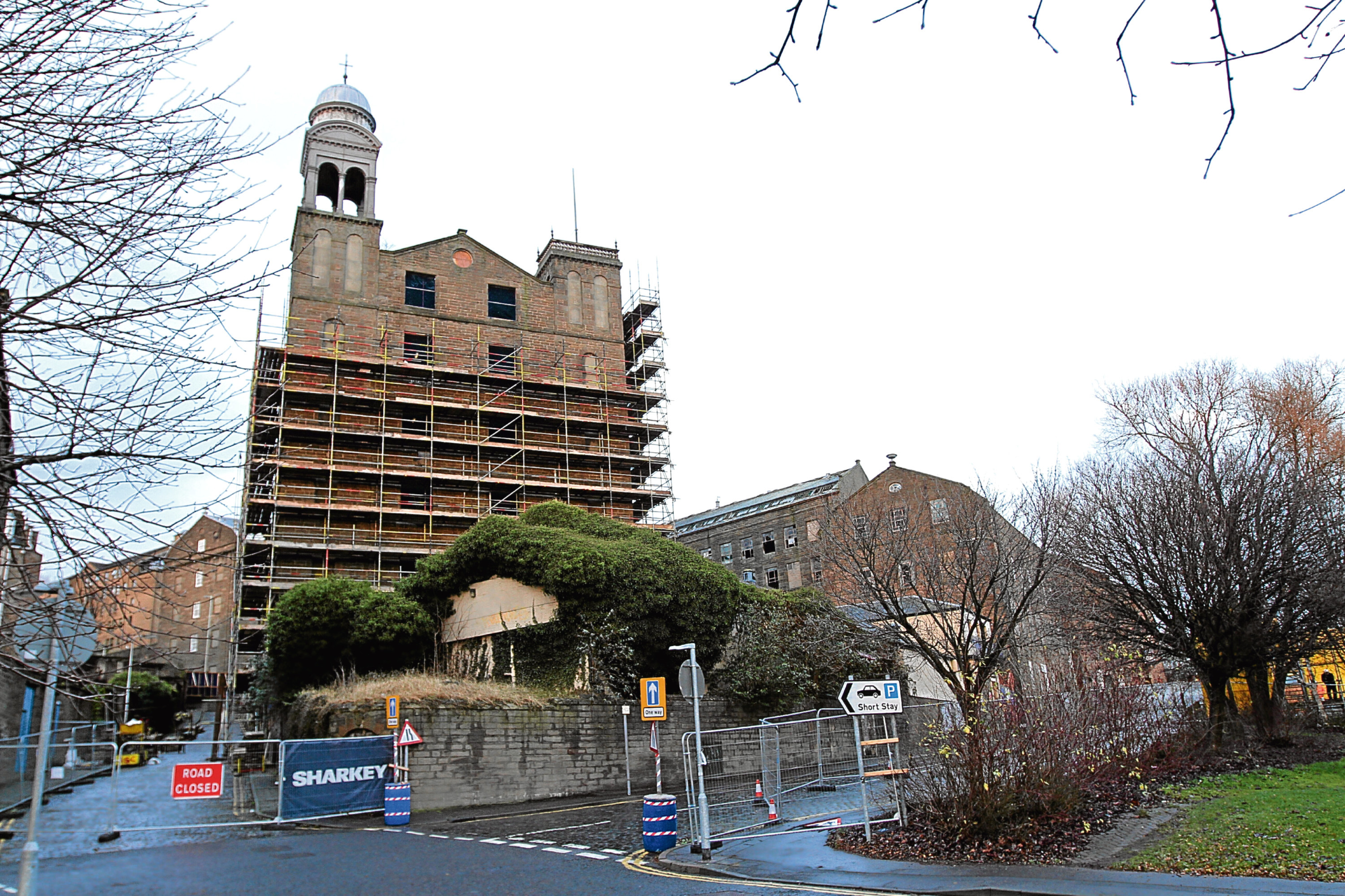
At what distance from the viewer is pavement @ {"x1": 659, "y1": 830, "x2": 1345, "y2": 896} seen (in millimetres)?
7695

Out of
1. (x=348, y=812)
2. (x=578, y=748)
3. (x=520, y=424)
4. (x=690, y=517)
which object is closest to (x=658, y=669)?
(x=578, y=748)

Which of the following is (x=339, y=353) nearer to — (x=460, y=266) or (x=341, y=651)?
(x=460, y=266)

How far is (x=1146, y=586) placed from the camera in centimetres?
1936

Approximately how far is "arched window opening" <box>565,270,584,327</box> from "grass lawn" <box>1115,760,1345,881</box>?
35.4 metres

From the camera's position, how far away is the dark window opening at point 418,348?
130ft

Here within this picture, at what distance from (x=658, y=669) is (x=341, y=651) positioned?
1005 cm

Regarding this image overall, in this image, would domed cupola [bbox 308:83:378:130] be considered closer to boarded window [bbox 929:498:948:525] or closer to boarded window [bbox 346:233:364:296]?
boarded window [bbox 346:233:364:296]

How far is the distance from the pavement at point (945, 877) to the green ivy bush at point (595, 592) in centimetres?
1184

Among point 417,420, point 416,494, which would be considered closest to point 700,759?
point 416,494

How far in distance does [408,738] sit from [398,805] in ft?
5.04

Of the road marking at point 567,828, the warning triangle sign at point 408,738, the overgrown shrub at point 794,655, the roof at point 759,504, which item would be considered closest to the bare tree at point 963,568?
the overgrown shrub at point 794,655

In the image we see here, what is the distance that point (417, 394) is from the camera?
3919 centimetres

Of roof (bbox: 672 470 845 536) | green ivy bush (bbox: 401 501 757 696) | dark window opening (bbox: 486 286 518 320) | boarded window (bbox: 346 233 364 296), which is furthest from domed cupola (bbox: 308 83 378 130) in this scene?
roof (bbox: 672 470 845 536)

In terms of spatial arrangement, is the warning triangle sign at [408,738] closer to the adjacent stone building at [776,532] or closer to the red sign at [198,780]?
the red sign at [198,780]
